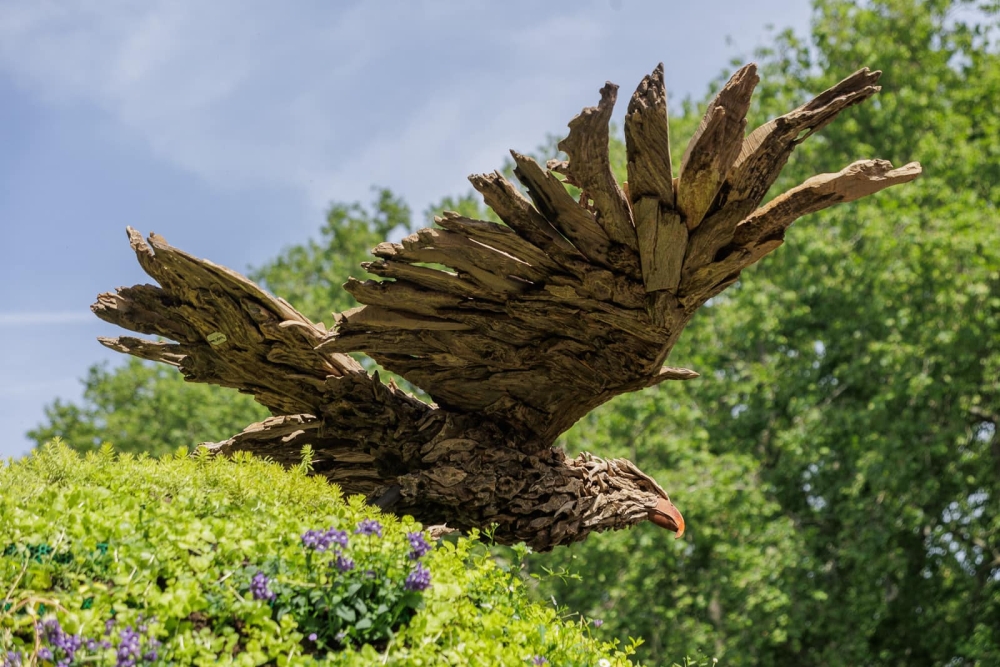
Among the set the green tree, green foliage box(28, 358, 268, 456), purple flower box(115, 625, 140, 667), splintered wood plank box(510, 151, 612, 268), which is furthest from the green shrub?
green foliage box(28, 358, 268, 456)

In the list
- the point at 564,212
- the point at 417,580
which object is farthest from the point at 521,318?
the point at 417,580

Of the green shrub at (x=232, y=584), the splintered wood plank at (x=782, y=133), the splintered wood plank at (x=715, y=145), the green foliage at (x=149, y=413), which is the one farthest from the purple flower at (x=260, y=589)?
the green foliage at (x=149, y=413)

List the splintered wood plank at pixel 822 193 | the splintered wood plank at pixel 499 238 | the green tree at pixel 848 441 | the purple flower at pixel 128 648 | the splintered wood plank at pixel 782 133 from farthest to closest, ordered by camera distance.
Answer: the green tree at pixel 848 441 < the splintered wood plank at pixel 499 238 < the splintered wood plank at pixel 822 193 < the splintered wood plank at pixel 782 133 < the purple flower at pixel 128 648

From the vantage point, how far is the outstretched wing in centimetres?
343

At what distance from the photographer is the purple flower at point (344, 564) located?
2.81 meters

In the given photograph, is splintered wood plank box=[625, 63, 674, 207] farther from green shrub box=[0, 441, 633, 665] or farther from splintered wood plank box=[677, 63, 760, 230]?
green shrub box=[0, 441, 633, 665]

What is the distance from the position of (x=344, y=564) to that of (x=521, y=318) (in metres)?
1.58

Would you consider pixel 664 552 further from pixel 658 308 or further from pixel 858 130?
pixel 658 308

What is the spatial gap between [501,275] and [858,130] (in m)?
13.4

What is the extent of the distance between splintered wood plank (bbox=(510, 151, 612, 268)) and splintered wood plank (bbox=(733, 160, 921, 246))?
54 cm

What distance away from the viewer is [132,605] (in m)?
2.68

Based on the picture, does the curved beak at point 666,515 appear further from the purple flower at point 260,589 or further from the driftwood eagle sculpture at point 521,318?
the purple flower at point 260,589

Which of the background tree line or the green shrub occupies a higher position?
the background tree line

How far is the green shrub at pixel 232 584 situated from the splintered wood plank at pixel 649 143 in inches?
56.7
